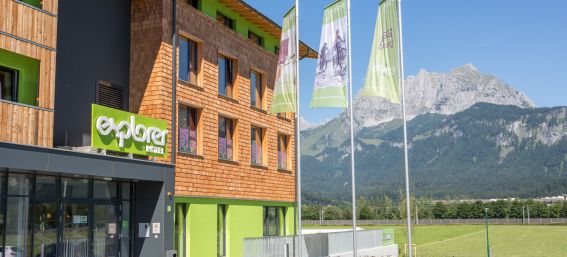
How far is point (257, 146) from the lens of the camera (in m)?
33.1

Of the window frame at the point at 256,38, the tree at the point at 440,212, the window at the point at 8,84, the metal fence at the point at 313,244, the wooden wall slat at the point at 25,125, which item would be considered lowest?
the tree at the point at 440,212

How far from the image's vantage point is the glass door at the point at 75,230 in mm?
21016

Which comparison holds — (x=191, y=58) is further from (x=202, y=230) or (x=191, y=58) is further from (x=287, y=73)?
(x=202, y=230)

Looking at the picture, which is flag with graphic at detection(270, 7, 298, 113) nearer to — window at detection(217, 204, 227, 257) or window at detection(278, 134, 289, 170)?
window at detection(217, 204, 227, 257)

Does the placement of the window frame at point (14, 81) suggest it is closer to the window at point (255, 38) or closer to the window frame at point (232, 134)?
the window frame at point (232, 134)

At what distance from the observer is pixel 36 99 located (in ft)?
64.0

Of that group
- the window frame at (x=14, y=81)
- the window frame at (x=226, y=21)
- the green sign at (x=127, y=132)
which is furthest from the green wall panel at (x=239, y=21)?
the window frame at (x=14, y=81)

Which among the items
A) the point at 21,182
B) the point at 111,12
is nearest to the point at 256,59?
the point at 111,12

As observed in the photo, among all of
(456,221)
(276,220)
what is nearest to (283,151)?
(276,220)

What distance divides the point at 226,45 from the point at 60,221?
12121 millimetres

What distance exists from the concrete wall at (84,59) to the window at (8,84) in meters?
1.92

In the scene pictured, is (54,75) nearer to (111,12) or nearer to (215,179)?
(111,12)

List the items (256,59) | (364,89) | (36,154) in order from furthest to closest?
(256,59)
(364,89)
(36,154)

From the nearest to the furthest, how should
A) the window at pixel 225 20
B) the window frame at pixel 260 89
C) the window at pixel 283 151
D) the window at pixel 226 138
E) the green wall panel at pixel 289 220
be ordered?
the window at pixel 226 138
the window at pixel 225 20
the window frame at pixel 260 89
the window at pixel 283 151
the green wall panel at pixel 289 220
